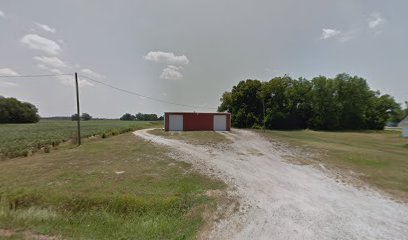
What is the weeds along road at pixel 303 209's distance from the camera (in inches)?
192

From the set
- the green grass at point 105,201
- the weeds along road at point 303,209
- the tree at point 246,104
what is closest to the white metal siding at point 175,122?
the tree at point 246,104

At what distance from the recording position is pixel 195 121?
30.3 meters

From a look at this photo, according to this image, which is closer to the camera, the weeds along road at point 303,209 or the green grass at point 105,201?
the weeds along road at point 303,209

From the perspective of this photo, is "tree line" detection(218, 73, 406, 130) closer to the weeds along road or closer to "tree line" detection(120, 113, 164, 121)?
the weeds along road

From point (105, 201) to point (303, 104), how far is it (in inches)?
1829

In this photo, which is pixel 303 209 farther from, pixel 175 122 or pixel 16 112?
pixel 16 112

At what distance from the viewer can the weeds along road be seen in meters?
4.89

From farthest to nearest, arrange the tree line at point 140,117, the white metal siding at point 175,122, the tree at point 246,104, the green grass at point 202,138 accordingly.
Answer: the tree line at point 140,117 → the tree at point 246,104 → the white metal siding at point 175,122 → the green grass at point 202,138

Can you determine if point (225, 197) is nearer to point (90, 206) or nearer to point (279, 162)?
point (90, 206)

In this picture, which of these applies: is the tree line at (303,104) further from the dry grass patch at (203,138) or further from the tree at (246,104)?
the dry grass patch at (203,138)

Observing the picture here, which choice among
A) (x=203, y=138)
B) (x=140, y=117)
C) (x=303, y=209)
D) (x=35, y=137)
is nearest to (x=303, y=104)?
(x=203, y=138)

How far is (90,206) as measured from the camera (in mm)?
6242

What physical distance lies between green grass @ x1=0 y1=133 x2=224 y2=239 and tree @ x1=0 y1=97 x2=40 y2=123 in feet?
264

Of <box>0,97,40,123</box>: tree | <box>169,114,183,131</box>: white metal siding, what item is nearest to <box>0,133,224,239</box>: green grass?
<box>169,114,183,131</box>: white metal siding
